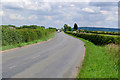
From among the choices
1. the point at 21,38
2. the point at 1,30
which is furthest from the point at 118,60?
the point at 21,38

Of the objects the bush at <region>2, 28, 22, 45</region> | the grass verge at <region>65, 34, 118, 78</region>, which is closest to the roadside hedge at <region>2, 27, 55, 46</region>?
the bush at <region>2, 28, 22, 45</region>

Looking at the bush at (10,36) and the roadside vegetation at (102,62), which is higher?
the bush at (10,36)

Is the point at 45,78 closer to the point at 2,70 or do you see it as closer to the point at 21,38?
the point at 2,70

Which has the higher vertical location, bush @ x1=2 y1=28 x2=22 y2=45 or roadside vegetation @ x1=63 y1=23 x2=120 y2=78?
bush @ x1=2 y1=28 x2=22 y2=45

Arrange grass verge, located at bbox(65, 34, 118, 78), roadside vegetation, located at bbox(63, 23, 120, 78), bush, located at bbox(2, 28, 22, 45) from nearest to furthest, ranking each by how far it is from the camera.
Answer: grass verge, located at bbox(65, 34, 118, 78), roadside vegetation, located at bbox(63, 23, 120, 78), bush, located at bbox(2, 28, 22, 45)

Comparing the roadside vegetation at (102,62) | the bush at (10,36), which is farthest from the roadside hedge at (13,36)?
the roadside vegetation at (102,62)

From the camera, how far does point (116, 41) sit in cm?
2356

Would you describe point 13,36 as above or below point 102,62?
above

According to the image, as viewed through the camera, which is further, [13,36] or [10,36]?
[13,36]

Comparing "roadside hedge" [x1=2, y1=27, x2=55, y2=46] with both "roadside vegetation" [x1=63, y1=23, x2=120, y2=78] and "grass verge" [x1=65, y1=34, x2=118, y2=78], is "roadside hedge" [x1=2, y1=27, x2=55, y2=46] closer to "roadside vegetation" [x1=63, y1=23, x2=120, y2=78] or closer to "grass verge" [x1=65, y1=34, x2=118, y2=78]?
"roadside vegetation" [x1=63, y1=23, x2=120, y2=78]

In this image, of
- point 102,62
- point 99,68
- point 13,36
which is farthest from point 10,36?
point 99,68

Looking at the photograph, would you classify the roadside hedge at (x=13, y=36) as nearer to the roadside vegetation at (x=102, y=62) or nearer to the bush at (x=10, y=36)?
the bush at (x=10, y=36)

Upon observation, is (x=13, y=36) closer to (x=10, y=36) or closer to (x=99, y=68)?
(x=10, y=36)

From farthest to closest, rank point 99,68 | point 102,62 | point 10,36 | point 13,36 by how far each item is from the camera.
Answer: point 13,36 < point 10,36 < point 102,62 < point 99,68
